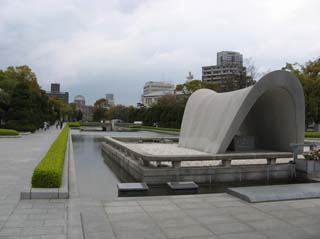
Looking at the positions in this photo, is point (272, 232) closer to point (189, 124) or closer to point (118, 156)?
point (118, 156)

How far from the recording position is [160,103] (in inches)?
2302

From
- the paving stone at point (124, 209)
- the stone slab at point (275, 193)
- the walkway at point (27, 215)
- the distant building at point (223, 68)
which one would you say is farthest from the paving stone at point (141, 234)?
the distant building at point (223, 68)

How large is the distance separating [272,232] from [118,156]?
1088 cm

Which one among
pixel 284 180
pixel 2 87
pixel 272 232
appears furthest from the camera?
pixel 2 87

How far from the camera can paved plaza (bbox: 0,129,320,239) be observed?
4934mm

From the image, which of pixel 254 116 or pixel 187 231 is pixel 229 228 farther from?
pixel 254 116

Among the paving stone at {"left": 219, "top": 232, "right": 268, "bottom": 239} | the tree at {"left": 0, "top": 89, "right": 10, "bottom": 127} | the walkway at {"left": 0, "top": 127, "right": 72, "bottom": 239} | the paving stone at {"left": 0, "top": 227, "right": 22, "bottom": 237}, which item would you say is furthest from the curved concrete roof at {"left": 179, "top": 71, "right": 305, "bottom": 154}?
the tree at {"left": 0, "top": 89, "right": 10, "bottom": 127}

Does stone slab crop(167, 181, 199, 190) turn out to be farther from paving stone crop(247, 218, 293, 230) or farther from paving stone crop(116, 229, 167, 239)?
paving stone crop(116, 229, 167, 239)

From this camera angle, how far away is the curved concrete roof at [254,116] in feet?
41.9

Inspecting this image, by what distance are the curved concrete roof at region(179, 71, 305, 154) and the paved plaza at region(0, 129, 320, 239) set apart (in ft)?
19.0

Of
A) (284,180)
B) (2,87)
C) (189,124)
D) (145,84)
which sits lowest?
(284,180)

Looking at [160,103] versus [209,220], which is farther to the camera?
[160,103]

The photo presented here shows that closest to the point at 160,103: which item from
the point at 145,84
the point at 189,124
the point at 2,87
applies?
the point at 2,87

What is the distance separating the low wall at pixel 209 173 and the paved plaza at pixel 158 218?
2.85m
